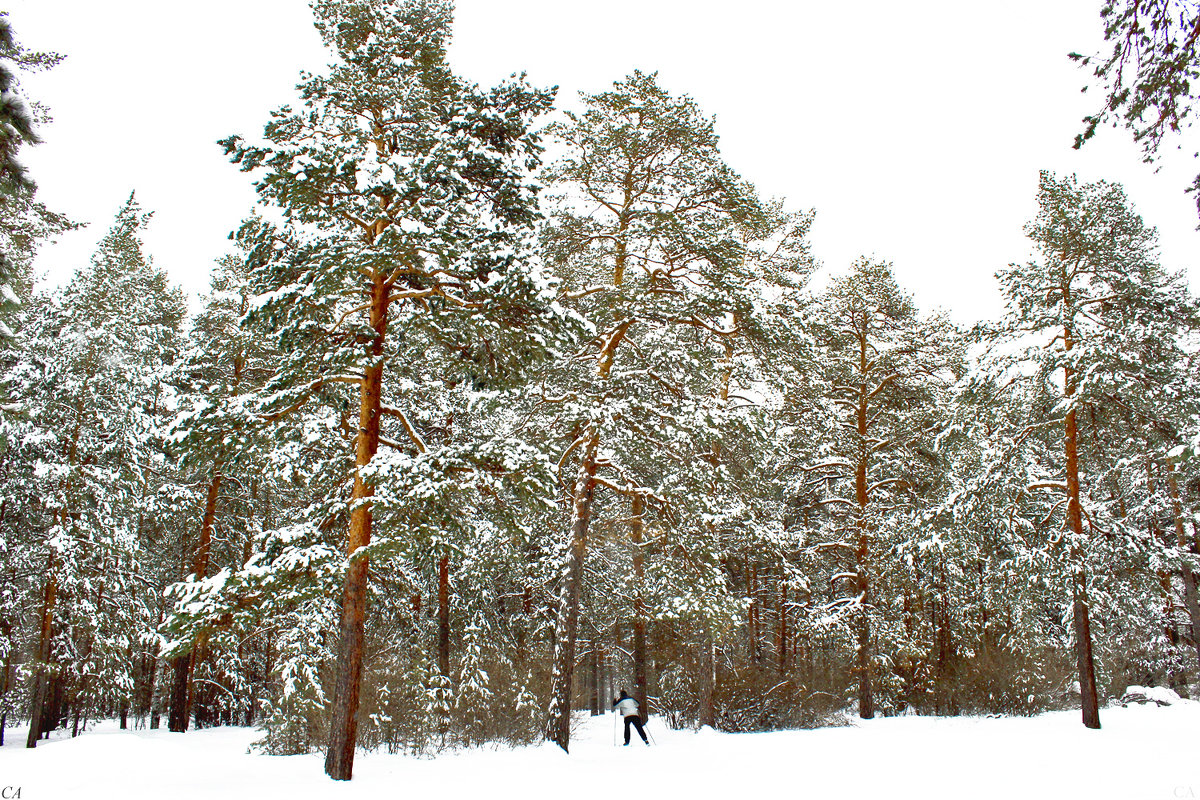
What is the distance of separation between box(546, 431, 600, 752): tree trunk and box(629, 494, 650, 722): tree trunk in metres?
1.37

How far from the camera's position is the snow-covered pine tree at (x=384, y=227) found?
26.7 ft

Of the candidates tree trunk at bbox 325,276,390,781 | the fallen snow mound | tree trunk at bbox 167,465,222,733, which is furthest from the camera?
the fallen snow mound

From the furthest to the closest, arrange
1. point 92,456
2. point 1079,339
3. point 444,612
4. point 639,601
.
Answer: point 444,612 → point 92,456 → point 639,601 → point 1079,339

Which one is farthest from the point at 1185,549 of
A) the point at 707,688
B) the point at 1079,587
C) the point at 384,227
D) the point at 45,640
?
the point at 45,640

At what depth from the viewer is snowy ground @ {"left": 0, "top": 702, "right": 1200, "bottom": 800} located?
7.35 metres

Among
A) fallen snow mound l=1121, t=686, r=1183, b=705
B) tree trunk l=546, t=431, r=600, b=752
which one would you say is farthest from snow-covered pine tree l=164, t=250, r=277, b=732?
fallen snow mound l=1121, t=686, r=1183, b=705

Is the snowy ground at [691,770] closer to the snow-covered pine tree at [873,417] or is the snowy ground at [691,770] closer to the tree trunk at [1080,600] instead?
the tree trunk at [1080,600]

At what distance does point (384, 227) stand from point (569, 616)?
711 centimetres

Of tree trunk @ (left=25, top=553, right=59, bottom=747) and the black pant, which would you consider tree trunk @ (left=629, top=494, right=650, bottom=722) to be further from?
tree trunk @ (left=25, top=553, right=59, bottom=747)

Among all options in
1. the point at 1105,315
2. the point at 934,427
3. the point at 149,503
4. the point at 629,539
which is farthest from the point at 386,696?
the point at 1105,315

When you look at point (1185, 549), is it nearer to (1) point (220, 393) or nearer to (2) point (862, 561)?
(2) point (862, 561)

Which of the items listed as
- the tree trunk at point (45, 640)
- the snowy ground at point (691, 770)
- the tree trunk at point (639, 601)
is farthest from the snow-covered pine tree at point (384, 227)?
the tree trunk at point (45, 640)

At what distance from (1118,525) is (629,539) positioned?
34.3 feet

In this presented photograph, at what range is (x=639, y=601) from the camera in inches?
555
